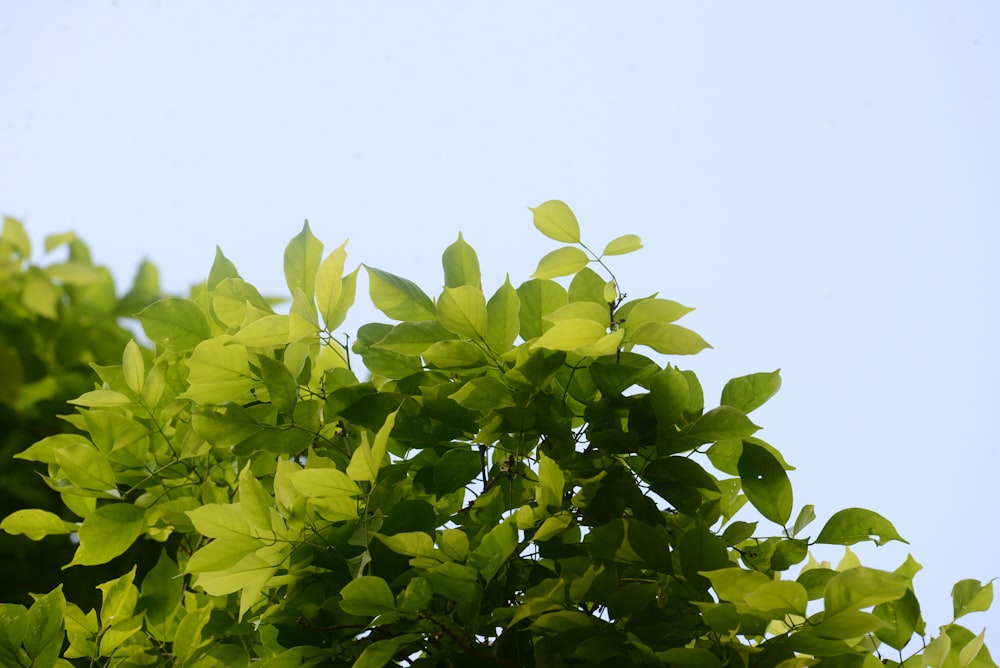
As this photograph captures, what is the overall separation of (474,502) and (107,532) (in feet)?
1.16

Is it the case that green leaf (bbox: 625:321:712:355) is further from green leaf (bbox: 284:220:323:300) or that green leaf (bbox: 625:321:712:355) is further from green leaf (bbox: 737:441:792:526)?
green leaf (bbox: 284:220:323:300)

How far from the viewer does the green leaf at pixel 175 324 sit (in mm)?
776

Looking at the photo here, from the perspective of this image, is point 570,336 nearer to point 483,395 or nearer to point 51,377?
point 483,395

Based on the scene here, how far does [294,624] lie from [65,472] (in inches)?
11.2

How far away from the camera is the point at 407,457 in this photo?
0.75 metres

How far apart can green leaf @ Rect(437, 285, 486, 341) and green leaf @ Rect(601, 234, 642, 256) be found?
124 mm

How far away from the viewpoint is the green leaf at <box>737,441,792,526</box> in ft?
2.14

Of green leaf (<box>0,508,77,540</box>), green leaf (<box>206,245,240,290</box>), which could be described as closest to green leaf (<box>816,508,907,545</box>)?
green leaf (<box>206,245,240,290</box>)

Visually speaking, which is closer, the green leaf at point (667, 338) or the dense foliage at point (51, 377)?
the green leaf at point (667, 338)

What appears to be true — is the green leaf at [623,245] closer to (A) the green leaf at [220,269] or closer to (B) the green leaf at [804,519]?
(B) the green leaf at [804,519]

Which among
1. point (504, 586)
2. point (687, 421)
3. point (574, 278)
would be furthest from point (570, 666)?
point (574, 278)

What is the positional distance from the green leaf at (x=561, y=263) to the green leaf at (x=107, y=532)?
448 millimetres

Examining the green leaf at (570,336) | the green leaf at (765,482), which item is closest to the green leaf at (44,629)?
the green leaf at (570,336)

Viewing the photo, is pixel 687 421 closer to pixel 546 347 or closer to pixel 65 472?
pixel 546 347
